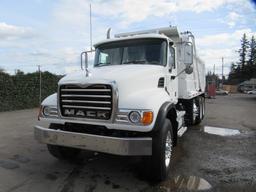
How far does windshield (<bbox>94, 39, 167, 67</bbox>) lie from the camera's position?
584 centimetres

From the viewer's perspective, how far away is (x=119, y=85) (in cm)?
463

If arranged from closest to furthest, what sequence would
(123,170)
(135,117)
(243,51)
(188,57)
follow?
(135,117), (123,170), (188,57), (243,51)

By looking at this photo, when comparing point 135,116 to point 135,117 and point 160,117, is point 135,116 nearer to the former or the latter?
point 135,117

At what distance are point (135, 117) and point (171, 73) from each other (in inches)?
80.6

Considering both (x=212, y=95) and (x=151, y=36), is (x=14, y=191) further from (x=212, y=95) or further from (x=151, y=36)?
(x=212, y=95)

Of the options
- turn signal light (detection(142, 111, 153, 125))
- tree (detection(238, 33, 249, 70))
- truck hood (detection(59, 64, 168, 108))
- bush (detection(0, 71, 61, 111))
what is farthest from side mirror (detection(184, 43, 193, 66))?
tree (detection(238, 33, 249, 70))

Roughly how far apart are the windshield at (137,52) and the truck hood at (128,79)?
34 cm

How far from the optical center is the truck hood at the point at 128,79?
4.64 m

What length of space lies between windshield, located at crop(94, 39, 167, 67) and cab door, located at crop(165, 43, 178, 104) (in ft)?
0.79

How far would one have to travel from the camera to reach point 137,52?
600 cm

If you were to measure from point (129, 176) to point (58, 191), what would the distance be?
1301 millimetres

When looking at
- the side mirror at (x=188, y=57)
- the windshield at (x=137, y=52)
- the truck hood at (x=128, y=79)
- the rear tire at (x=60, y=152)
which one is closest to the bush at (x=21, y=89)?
the rear tire at (x=60, y=152)

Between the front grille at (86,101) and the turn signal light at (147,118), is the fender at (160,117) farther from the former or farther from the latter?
the front grille at (86,101)

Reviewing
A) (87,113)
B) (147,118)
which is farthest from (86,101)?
(147,118)
